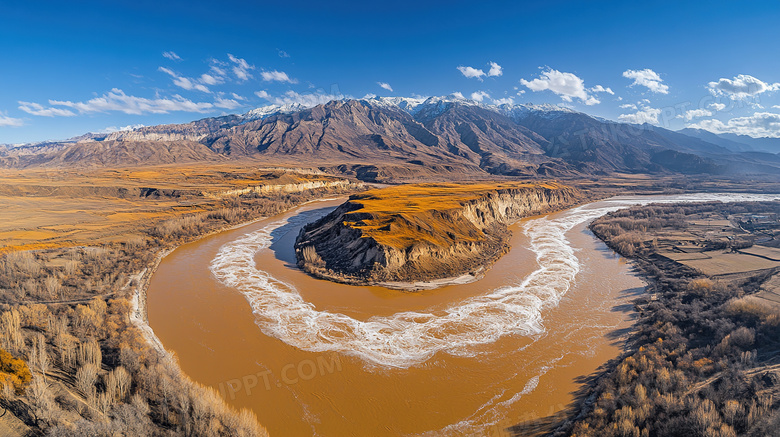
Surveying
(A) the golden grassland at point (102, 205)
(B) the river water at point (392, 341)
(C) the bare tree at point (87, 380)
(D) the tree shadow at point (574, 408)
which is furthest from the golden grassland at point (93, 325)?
(D) the tree shadow at point (574, 408)

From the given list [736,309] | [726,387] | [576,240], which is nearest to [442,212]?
[576,240]

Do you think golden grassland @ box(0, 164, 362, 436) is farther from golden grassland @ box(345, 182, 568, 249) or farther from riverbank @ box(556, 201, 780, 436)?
golden grassland @ box(345, 182, 568, 249)

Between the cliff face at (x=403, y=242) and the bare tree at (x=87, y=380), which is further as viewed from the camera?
the cliff face at (x=403, y=242)

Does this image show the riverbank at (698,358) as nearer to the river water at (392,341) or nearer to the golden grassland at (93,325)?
the river water at (392,341)

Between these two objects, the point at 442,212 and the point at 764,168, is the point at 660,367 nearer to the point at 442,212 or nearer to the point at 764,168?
the point at 442,212

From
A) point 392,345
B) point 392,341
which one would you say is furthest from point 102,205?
point 392,345

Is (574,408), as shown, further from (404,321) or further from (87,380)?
(87,380)

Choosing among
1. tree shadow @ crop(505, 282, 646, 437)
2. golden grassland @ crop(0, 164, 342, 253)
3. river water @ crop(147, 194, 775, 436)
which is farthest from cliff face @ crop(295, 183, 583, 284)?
golden grassland @ crop(0, 164, 342, 253)
